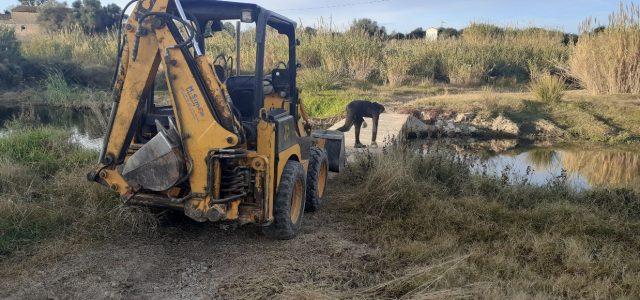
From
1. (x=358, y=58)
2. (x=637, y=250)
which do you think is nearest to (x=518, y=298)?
(x=637, y=250)

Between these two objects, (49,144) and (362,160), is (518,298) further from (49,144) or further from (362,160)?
(49,144)

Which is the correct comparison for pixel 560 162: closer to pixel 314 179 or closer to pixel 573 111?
pixel 573 111

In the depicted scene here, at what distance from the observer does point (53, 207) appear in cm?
529

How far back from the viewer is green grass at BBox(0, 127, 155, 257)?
4.83 meters

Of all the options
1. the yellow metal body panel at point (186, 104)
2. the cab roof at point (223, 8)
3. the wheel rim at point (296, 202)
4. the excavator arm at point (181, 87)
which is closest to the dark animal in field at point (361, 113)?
the wheel rim at point (296, 202)

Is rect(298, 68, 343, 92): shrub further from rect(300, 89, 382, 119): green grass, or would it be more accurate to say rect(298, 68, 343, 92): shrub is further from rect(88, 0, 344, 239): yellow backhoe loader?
rect(88, 0, 344, 239): yellow backhoe loader

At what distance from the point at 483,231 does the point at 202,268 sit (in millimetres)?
2817

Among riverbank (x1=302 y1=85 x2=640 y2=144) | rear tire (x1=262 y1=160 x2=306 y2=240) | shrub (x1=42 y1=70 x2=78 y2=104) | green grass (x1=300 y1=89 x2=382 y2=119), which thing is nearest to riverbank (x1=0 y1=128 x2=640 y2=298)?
rear tire (x1=262 y1=160 x2=306 y2=240)

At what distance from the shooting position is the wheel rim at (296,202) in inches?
204

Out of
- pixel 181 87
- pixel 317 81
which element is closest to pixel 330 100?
pixel 317 81

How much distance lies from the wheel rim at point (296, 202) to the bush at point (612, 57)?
13044 mm

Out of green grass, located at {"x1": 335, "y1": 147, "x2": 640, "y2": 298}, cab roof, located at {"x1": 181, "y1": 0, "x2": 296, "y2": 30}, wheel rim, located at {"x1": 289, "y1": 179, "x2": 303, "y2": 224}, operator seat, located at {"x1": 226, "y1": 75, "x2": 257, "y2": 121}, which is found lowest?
green grass, located at {"x1": 335, "y1": 147, "x2": 640, "y2": 298}

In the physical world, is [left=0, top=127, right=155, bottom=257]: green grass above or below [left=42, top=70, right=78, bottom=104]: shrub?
below

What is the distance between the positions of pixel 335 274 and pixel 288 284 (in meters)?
0.45
